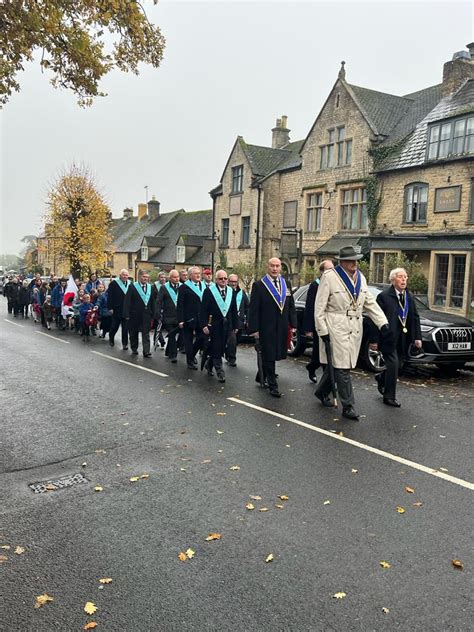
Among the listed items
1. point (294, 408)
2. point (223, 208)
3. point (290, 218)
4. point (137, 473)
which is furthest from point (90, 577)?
point (223, 208)

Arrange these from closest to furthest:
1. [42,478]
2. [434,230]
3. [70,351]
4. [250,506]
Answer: [250,506], [42,478], [70,351], [434,230]

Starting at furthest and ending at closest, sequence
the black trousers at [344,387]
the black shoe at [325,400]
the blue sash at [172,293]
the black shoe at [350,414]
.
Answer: the blue sash at [172,293], the black shoe at [325,400], the black trousers at [344,387], the black shoe at [350,414]

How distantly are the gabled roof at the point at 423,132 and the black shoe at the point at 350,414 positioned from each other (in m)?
18.9

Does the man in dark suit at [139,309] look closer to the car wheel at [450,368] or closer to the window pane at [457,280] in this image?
the car wheel at [450,368]

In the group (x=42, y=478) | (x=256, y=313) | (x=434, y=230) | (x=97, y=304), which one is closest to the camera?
(x=42, y=478)

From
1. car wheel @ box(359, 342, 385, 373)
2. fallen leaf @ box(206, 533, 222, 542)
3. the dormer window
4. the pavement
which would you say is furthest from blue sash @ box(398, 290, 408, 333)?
the dormer window

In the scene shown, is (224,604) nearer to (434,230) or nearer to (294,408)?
(294,408)

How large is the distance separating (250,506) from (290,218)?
29275 millimetres

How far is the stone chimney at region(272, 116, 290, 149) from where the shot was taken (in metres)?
41.0

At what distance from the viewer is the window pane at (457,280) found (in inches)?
845

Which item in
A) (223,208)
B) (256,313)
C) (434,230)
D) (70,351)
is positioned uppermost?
(223,208)

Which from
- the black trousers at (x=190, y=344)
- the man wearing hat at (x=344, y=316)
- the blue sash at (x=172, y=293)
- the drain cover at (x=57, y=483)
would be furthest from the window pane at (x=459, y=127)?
the drain cover at (x=57, y=483)

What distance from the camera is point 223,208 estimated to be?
38.7 m

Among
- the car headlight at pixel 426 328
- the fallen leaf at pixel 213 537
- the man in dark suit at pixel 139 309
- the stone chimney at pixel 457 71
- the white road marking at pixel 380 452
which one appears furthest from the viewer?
the stone chimney at pixel 457 71
